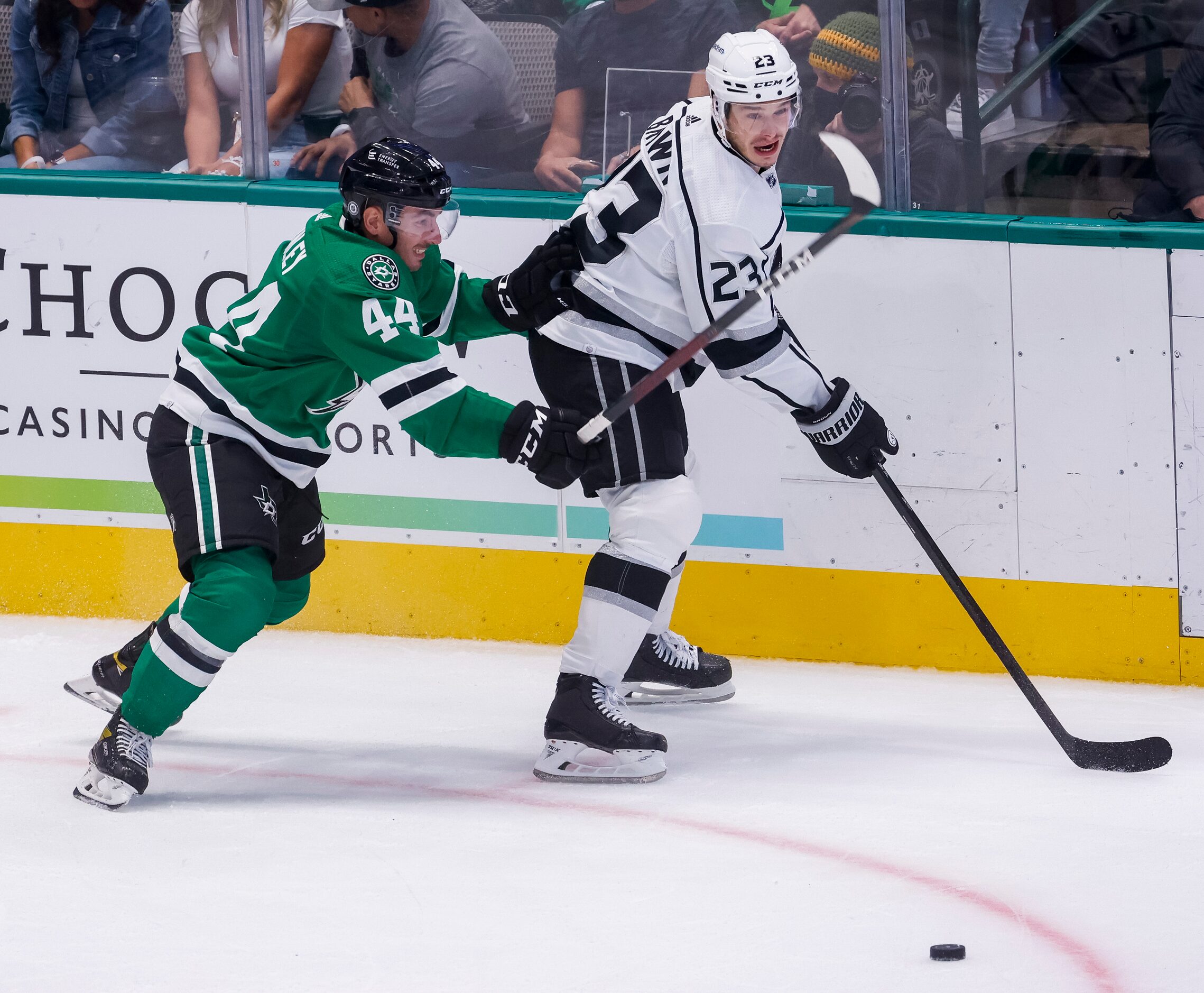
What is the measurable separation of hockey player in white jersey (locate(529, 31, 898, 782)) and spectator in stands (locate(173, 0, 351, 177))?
3.82 feet

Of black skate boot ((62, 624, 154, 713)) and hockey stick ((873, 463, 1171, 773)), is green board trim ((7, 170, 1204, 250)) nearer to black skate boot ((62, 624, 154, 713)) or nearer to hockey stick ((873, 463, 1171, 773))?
hockey stick ((873, 463, 1171, 773))

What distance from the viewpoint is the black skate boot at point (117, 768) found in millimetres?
2779

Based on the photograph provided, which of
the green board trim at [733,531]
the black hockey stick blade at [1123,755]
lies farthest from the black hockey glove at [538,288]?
the black hockey stick blade at [1123,755]

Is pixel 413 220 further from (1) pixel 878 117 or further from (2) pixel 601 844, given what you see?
(1) pixel 878 117

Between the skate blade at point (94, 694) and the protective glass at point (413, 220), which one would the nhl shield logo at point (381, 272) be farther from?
the skate blade at point (94, 694)

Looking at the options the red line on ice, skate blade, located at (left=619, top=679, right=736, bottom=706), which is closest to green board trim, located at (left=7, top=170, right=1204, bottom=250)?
skate blade, located at (left=619, top=679, right=736, bottom=706)

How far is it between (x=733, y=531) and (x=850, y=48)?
111 cm

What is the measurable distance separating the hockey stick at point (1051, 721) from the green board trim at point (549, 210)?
73 cm

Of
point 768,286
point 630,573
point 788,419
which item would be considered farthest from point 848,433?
point 788,419

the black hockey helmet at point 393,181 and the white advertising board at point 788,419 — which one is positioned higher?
the black hockey helmet at point 393,181

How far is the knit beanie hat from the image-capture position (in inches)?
139

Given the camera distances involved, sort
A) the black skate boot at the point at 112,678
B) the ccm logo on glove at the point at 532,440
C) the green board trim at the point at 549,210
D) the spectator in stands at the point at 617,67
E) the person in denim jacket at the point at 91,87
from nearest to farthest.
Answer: the ccm logo on glove at the point at 532,440
the black skate boot at the point at 112,678
the green board trim at the point at 549,210
the spectator in stands at the point at 617,67
the person in denim jacket at the point at 91,87

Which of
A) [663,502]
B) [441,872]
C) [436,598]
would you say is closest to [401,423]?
[663,502]

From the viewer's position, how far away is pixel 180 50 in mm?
3986
